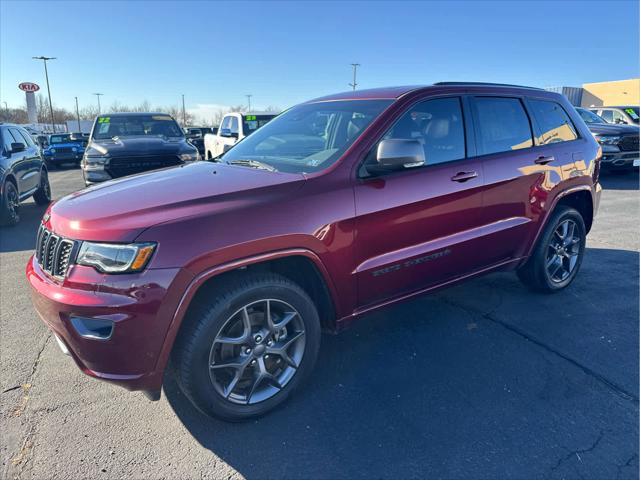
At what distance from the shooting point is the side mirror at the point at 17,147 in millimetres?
7641

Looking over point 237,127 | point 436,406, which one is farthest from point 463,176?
point 237,127

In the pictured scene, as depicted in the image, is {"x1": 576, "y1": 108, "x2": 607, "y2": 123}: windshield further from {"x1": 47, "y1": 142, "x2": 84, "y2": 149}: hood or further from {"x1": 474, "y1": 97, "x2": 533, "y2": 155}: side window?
{"x1": 47, "y1": 142, "x2": 84, "y2": 149}: hood

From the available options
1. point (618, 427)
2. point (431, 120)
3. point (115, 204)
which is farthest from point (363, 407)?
point (431, 120)

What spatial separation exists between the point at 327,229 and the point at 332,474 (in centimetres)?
127

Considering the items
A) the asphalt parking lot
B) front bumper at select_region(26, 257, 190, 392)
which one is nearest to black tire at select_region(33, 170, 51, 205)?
the asphalt parking lot

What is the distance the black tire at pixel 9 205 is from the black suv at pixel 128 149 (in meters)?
1.21

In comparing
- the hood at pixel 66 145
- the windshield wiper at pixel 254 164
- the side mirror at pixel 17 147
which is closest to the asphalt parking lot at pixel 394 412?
the windshield wiper at pixel 254 164

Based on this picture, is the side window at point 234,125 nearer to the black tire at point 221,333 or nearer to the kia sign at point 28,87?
the black tire at point 221,333

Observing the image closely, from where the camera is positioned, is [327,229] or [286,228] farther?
[327,229]

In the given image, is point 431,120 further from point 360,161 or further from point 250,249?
point 250,249

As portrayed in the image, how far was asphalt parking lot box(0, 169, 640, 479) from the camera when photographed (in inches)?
86.5

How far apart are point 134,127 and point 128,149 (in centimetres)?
175

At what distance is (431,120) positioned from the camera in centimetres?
318

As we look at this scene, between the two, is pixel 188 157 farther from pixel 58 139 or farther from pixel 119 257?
pixel 58 139
